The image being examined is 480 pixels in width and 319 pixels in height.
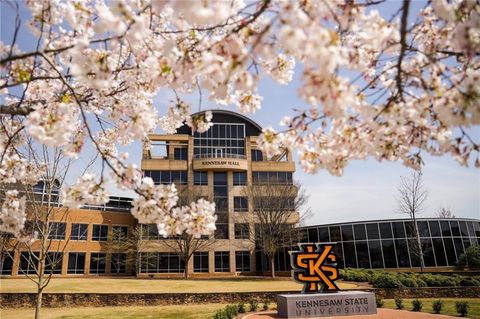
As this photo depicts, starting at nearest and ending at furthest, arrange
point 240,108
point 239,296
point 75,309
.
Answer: point 240,108 → point 75,309 → point 239,296

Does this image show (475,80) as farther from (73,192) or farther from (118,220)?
(118,220)

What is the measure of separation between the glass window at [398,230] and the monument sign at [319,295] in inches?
767

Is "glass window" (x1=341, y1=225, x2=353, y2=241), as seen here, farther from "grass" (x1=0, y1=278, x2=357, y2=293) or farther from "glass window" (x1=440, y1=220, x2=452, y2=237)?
"grass" (x1=0, y1=278, x2=357, y2=293)

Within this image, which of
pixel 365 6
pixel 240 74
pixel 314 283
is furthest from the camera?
pixel 314 283

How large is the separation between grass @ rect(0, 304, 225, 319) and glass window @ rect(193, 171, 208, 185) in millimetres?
22337

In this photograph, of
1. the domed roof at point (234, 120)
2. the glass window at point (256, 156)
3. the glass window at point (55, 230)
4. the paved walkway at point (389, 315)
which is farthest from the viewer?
the domed roof at point (234, 120)

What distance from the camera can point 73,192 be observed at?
344 cm

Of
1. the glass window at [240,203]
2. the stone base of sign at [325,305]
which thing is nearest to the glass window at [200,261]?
the glass window at [240,203]

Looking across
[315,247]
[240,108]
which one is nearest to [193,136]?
[315,247]

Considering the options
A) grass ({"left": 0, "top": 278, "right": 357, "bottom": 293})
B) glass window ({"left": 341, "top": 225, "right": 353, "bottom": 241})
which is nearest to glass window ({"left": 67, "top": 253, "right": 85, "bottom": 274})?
grass ({"left": 0, "top": 278, "right": 357, "bottom": 293})

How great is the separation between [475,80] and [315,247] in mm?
11600

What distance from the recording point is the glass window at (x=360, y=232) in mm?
30828

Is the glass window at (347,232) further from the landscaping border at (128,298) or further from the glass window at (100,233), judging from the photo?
the glass window at (100,233)

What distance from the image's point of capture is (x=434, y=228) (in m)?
30.2
